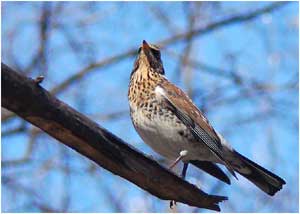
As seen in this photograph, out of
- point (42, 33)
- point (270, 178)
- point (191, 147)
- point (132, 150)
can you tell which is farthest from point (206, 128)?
point (42, 33)

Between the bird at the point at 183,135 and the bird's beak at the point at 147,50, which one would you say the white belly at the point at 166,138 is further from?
the bird's beak at the point at 147,50

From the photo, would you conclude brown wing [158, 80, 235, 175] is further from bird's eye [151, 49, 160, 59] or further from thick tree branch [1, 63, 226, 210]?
thick tree branch [1, 63, 226, 210]

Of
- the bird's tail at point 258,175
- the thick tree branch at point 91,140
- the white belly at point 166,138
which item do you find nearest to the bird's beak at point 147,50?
the white belly at point 166,138

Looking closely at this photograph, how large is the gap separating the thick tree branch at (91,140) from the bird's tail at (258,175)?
989 mm

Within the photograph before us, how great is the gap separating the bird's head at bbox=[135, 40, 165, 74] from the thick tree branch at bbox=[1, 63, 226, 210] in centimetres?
173

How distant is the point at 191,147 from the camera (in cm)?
474

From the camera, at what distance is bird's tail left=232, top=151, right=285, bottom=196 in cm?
457

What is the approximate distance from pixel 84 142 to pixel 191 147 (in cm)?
163

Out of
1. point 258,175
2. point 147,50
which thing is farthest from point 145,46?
point 258,175

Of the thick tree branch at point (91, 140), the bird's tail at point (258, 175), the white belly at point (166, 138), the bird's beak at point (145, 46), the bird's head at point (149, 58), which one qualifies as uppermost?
the bird's beak at point (145, 46)

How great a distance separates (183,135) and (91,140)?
1.63 m

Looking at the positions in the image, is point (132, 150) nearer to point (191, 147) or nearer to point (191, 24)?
point (191, 147)

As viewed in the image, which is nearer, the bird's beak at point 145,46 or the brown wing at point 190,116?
the brown wing at point 190,116

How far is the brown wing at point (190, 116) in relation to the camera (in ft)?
15.6
